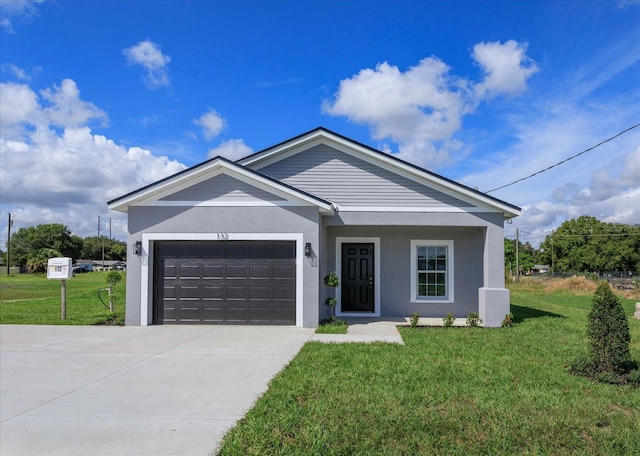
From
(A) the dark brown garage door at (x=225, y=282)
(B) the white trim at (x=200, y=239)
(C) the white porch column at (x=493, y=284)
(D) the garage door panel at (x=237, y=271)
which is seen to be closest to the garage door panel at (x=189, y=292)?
(A) the dark brown garage door at (x=225, y=282)

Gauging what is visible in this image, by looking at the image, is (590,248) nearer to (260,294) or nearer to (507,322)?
(507,322)

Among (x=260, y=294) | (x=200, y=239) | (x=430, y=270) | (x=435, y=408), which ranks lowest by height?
(x=435, y=408)

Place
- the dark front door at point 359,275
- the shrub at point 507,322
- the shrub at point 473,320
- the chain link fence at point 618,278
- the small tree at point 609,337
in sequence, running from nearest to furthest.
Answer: the small tree at point 609,337 → the shrub at point 507,322 → the shrub at point 473,320 → the dark front door at point 359,275 → the chain link fence at point 618,278

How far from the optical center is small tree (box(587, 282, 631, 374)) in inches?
263

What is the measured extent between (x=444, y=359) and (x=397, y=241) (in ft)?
21.1

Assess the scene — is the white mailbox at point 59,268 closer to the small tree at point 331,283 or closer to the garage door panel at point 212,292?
the garage door panel at point 212,292

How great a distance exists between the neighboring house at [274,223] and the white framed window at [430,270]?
72 centimetres

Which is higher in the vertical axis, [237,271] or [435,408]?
[237,271]

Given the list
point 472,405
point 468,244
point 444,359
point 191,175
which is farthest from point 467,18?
point 472,405

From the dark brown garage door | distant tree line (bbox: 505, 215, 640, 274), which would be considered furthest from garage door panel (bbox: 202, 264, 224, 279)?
distant tree line (bbox: 505, 215, 640, 274)

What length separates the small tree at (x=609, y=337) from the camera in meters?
6.69

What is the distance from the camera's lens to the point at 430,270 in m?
14.2

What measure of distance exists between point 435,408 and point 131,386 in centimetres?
405

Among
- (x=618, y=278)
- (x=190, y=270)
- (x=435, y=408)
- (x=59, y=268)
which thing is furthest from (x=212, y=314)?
(x=618, y=278)
